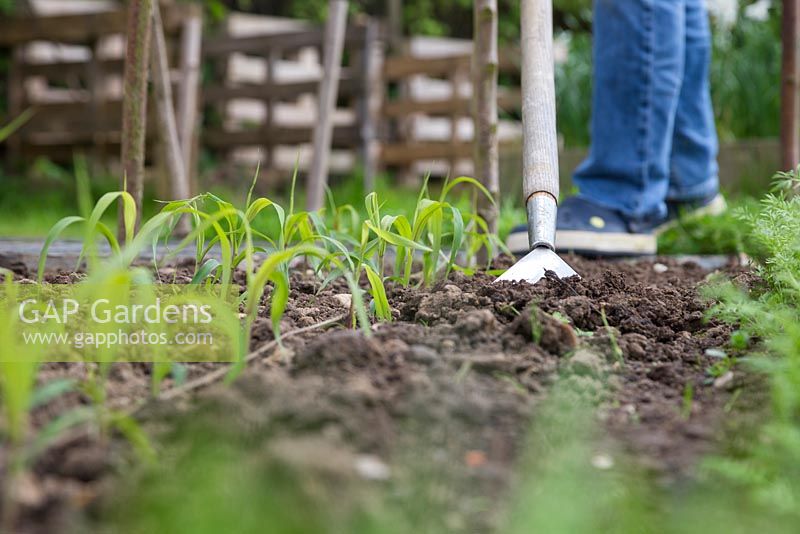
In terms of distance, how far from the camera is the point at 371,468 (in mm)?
907

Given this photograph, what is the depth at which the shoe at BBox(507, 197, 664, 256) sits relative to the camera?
2791mm

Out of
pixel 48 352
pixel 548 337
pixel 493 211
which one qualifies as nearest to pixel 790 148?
pixel 493 211

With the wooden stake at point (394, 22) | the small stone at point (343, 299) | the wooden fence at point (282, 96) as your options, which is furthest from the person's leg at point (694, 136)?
the wooden stake at point (394, 22)

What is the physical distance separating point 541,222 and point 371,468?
3.60ft

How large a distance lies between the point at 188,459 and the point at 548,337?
0.66 meters

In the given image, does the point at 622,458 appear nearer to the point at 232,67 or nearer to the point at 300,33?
the point at 300,33

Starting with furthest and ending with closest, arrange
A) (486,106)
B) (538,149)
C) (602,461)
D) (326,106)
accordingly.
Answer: (326,106)
(486,106)
(538,149)
(602,461)

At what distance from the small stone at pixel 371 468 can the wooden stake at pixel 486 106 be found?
5.03 feet

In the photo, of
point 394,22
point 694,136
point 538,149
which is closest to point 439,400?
point 538,149

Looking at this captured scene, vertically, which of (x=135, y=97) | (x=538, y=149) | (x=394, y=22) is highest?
(x=394, y=22)

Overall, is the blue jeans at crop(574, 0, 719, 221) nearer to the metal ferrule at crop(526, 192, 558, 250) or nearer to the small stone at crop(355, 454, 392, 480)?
the metal ferrule at crop(526, 192, 558, 250)

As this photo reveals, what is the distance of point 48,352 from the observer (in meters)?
1.27

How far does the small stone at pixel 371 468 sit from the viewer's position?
0.89 m

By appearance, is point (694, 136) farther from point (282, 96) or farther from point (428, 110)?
point (282, 96)
